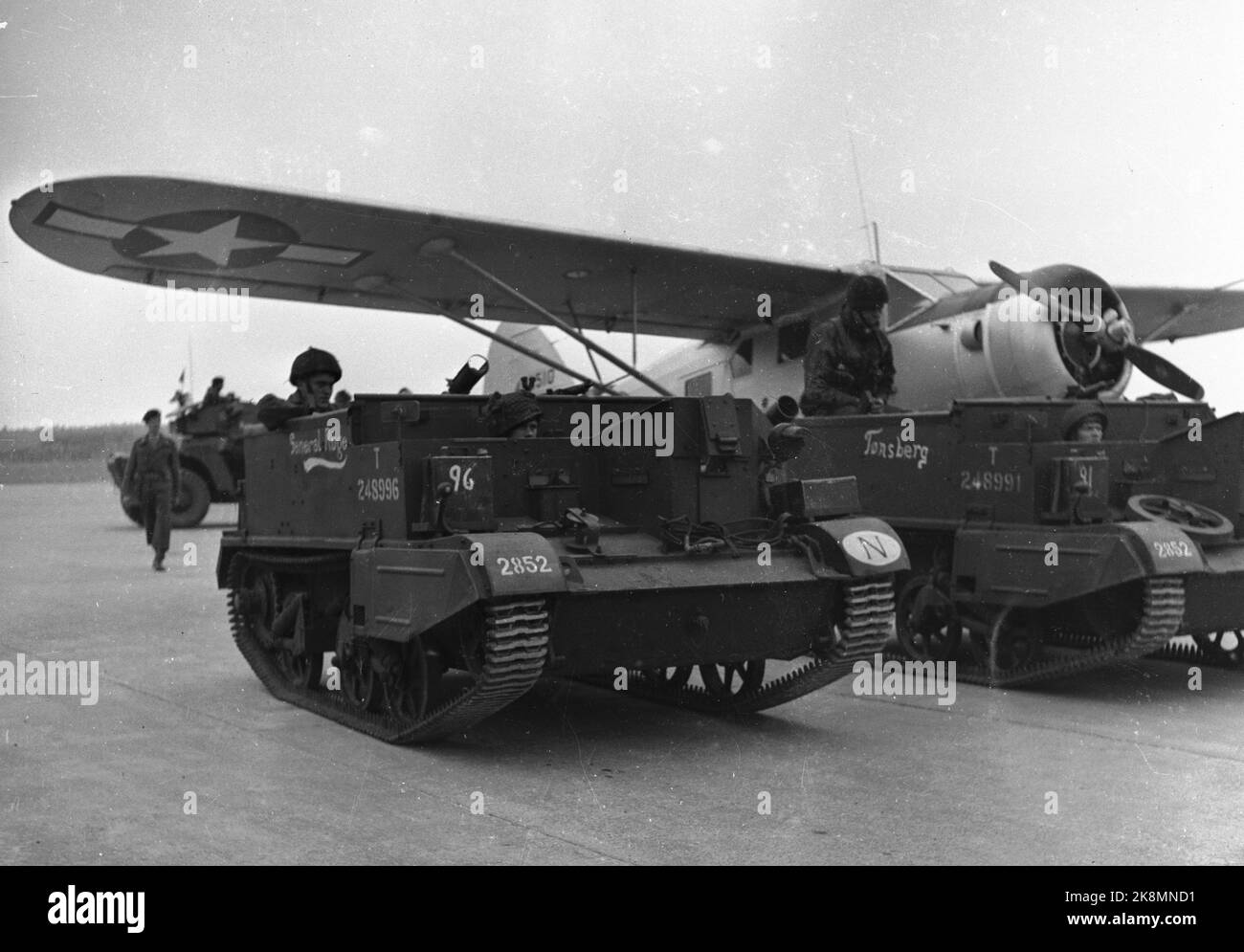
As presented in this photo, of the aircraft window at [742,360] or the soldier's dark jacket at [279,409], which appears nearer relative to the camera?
the soldier's dark jacket at [279,409]

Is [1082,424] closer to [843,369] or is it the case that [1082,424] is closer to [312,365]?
[843,369]

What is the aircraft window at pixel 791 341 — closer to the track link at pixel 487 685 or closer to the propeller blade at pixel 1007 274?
the propeller blade at pixel 1007 274

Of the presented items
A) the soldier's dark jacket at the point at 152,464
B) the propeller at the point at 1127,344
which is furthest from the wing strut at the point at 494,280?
the soldier's dark jacket at the point at 152,464

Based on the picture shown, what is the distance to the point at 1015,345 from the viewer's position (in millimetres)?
10758

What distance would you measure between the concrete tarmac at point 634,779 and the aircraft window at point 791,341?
5468 millimetres

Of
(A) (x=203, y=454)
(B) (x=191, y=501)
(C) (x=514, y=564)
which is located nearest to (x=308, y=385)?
(C) (x=514, y=564)

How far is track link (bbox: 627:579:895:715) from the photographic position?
6.86 metres

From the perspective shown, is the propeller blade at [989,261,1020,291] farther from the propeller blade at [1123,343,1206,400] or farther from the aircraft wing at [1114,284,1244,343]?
the aircraft wing at [1114,284,1244,343]

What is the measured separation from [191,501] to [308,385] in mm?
15037

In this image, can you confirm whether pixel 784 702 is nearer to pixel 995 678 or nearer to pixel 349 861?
pixel 995 678

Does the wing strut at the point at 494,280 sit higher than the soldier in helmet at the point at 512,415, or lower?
higher

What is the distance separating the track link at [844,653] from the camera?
22.5ft

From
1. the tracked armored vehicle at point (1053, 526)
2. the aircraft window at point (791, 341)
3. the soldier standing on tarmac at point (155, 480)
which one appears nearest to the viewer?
the tracked armored vehicle at point (1053, 526)

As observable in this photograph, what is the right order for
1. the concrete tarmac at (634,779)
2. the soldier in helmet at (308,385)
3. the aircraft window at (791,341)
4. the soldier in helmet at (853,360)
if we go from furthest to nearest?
the aircraft window at (791,341), the soldier in helmet at (853,360), the soldier in helmet at (308,385), the concrete tarmac at (634,779)
